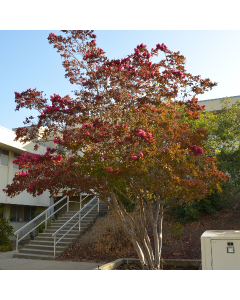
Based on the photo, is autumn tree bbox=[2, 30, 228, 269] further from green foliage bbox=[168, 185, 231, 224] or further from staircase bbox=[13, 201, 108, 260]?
green foliage bbox=[168, 185, 231, 224]

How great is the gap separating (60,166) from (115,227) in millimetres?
5702

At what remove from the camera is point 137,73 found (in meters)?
7.91

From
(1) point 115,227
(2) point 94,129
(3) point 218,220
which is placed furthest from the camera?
(3) point 218,220

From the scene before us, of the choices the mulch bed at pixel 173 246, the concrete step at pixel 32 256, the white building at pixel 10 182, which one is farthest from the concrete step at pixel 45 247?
the white building at pixel 10 182

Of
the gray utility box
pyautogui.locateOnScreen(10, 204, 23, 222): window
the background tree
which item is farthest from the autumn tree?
pyautogui.locateOnScreen(10, 204, 23, 222): window

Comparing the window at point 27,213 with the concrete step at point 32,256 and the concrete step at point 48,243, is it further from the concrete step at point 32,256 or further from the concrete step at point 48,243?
the concrete step at point 32,256

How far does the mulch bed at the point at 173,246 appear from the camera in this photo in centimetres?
1107

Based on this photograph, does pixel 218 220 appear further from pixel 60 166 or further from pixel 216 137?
pixel 60 166

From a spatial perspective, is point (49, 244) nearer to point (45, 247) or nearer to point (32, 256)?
point (45, 247)

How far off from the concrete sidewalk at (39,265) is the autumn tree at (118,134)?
104 inches

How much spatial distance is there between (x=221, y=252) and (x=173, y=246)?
6694 mm

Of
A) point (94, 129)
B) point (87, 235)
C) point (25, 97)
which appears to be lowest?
point (87, 235)
